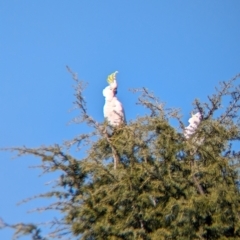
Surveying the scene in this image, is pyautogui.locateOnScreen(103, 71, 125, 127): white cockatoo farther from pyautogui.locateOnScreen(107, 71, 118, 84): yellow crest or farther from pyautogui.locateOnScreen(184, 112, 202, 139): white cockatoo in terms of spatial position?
pyautogui.locateOnScreen(184, 112, 202, 139): white cockatoo

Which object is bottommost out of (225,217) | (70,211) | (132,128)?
(225,217)

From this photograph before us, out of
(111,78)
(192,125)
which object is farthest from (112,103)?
(192,125)

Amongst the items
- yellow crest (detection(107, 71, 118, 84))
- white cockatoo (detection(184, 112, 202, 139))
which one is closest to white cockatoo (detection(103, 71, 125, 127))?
yellow crest (detection(107, 71, 118, 84))

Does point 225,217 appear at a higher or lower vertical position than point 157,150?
lower

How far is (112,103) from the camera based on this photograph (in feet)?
40.5

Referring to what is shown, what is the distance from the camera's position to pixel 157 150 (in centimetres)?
995

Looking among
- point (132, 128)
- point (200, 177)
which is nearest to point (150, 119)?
point (132, 128)

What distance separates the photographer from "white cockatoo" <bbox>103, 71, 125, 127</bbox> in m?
11.9

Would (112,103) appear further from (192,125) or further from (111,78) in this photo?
(192,125)

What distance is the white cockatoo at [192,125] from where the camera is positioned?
1038cm

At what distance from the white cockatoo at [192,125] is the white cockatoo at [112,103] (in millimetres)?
968

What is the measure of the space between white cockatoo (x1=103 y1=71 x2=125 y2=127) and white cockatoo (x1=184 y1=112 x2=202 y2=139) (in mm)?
968

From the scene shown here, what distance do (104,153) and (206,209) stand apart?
4.98 feet

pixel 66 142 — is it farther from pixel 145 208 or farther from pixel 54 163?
pixel 145 208
